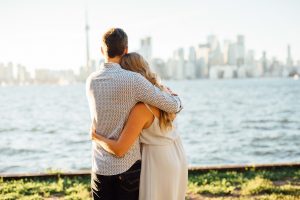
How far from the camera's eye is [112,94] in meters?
2.87

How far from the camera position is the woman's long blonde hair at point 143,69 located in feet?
9.71

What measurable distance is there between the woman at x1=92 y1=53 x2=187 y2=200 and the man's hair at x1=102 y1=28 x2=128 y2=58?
85 millimetres

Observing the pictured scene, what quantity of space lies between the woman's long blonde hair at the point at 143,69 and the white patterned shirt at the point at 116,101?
7cm

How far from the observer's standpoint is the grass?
588 cm

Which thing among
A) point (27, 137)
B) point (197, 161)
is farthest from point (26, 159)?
point (27, 137)

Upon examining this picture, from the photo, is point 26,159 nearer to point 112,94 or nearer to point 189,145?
point 189,145

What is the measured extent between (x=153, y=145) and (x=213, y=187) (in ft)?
11.1

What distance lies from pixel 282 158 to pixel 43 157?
9484mm

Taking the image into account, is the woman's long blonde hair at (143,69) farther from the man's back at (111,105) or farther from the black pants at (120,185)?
the black pants at (120,185)

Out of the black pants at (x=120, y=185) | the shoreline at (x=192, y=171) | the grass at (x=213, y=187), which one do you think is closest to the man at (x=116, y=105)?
the black pants at (x=120, y=185)

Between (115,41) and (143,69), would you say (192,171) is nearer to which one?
(143,69)

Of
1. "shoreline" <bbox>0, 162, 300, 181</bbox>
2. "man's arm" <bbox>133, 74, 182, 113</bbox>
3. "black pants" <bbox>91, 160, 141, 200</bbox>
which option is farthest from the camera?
"shoreline" <bbox>0, 162, 300, 181</bbox>

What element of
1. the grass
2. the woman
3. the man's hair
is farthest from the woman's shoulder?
the grass

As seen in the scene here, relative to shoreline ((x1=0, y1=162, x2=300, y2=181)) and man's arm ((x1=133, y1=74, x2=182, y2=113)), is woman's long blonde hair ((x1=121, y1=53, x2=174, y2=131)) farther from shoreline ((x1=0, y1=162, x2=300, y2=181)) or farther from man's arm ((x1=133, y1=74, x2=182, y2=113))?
shoreline ((x1=0, y1=162, x2=300, y2=181))
